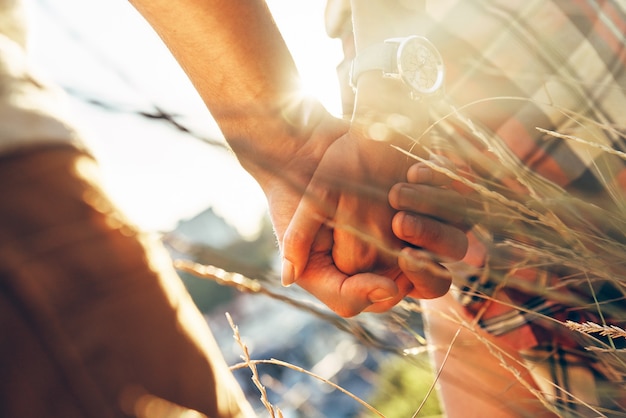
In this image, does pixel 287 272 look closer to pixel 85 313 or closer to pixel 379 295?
pixel 379 295

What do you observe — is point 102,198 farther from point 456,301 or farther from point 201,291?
point 201,291

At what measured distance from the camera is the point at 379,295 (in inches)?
44.9

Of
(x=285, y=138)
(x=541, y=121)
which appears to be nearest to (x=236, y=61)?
(x=285, y=138)

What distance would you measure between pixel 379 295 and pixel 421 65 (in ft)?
2.00

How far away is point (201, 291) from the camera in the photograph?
24.0 meters

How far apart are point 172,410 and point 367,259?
2.41ft

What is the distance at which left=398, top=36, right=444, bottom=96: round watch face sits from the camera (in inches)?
47.0

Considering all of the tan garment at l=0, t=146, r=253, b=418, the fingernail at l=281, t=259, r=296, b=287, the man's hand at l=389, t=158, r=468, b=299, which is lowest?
the fingernail at l=281, t=259, r=296, b=287

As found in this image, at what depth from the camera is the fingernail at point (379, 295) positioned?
112cm

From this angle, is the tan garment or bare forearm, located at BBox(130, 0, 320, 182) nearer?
the tan garment

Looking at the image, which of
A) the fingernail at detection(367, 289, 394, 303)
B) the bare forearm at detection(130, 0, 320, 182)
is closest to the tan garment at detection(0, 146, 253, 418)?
the fingernail at detection(367, 289, 394, 303)

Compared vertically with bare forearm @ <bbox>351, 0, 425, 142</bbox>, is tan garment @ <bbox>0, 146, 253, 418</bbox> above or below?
below

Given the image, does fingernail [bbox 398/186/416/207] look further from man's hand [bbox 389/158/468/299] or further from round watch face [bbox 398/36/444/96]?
round watch face [bbox 398/36/444/96]

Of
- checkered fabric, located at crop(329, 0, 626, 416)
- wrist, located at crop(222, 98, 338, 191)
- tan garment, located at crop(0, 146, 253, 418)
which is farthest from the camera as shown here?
wrist, located at crop(222, 98, 338, 191)
